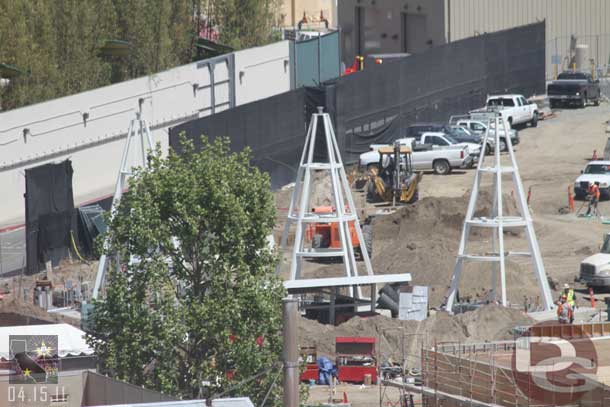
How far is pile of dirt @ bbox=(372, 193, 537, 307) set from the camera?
46000mm

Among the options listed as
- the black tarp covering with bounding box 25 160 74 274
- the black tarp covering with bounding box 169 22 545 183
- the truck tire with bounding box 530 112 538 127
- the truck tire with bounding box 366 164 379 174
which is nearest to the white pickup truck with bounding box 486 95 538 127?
the truck tire with bounding box 530 112 538 127

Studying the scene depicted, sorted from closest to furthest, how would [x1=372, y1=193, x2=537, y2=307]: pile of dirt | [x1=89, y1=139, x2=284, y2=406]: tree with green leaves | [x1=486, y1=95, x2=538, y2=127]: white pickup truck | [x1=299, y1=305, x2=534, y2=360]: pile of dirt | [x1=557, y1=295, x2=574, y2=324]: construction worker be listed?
[x1=89, y1=139, x2=284, y2=406]: tree with green leaves
[x1=299, y1=305, x2=534, y2=360]: pile of dirt
[x1=557, y1=295, x2=574, y2=324]: construction worker
[x1=372, y1=193, x2=537, y2=307]: pile of dirt
[x1=486, y1=95, x2=538, y2=127]: white pickup truck

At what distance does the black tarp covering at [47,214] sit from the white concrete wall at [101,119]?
12.9 feet

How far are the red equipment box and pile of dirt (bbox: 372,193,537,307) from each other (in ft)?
23.8

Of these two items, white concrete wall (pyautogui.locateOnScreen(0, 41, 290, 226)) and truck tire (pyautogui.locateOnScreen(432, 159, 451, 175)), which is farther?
truck tire (pyautogui.locateOnScreen(432, 159, 451, 175))

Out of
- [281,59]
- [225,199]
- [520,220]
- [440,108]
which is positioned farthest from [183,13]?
[225,199]

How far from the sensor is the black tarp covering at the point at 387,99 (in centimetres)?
6041

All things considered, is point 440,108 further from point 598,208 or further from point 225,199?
point 225,199

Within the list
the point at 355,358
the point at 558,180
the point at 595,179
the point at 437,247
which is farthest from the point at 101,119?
the point at 355,358

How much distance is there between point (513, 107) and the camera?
7019 centimetres

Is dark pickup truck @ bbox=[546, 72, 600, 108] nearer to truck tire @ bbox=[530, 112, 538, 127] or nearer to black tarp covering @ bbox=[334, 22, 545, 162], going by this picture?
black tarp covering @ bbox=[334, 22, 545, 162]

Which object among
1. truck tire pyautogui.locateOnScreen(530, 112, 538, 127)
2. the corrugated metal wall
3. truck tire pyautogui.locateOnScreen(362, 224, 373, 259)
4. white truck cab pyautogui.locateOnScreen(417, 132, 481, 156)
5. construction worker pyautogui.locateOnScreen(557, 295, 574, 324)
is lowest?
construction worker pyautogui.locateOnScreen(557, 295, 574, 324)

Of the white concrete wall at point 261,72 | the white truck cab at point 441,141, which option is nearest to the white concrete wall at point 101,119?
Result: the white concrete wall at point 261,72

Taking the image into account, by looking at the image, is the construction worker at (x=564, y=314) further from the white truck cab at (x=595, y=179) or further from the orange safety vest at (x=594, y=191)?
the white truck cab at (x=595, y=179)
